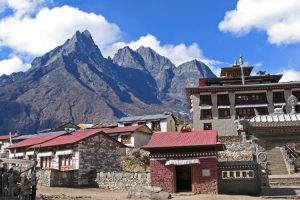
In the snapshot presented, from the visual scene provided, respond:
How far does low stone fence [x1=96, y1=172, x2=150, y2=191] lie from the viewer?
3553 cm

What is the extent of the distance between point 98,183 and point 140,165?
443 inches

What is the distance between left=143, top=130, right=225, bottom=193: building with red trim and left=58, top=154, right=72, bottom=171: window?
11.5m

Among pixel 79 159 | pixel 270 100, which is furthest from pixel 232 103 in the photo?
pixel 79 159

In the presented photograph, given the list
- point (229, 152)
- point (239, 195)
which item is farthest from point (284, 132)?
point (239, 195)

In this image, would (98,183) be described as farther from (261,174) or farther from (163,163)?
(261,174)

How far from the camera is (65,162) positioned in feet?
139

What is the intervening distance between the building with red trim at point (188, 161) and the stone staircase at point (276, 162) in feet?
29.9

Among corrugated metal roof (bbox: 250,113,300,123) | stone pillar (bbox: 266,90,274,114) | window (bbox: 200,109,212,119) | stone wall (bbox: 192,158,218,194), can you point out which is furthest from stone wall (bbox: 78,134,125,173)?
stone pillar (bbox: 266,90,274,114)

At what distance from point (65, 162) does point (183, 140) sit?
14627 mm

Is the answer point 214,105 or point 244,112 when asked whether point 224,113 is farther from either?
point 244,112

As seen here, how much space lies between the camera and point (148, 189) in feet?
96.1

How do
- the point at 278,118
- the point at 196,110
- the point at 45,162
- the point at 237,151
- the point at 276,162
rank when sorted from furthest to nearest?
1. the point at 196,110
2. the point at 278,118
3. the point at 237,151
4. the point at 45,162
5. the point at 276,162

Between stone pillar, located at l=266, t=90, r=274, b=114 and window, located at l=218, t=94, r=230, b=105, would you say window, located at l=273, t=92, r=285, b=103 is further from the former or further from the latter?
window, located at l=218, t=94, r=230, b=105

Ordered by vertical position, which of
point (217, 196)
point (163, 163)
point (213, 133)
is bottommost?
point (217, 196)
